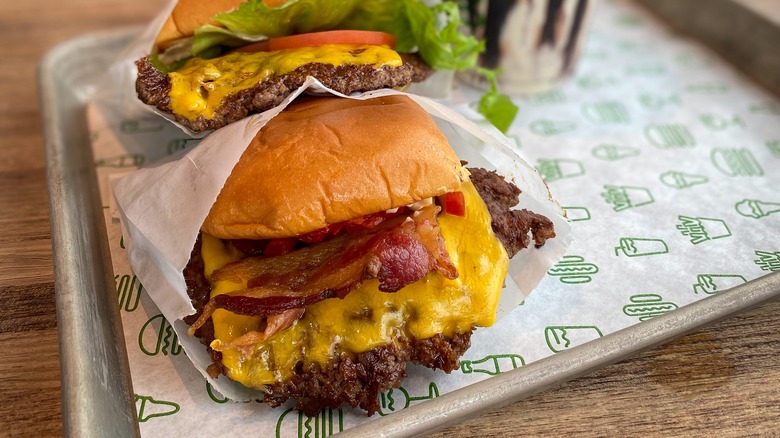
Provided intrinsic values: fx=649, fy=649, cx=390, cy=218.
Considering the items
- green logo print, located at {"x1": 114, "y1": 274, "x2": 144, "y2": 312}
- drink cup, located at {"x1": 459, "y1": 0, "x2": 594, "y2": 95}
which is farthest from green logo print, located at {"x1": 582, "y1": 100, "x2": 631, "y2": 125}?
green logo print, located at {"x1": 114, "y1": 274, "x2": 144, "y2": 312}

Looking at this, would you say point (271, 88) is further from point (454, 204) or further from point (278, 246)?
point (454, 204)

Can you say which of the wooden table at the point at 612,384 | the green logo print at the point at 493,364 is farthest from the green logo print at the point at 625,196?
the green logo print at the point at 493,364

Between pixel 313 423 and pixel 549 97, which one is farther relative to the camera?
pixel 549 97

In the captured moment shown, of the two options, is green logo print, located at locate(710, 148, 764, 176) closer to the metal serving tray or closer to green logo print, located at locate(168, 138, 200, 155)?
the metal serving tray

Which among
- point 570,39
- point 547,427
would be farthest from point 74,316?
point 570,39

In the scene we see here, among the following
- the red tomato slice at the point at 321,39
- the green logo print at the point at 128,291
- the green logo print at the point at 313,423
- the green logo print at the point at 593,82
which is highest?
the red tomato slice at the point at 321,39

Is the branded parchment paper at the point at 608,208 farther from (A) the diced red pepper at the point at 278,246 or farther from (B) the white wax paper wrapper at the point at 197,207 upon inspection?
(A) the diced red pepper at the point at 278,246

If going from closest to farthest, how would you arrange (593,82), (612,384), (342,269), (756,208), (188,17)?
1. (342,269)
2. (612,384)
3. (188,17)
4. (756,208)
5. (593,82)

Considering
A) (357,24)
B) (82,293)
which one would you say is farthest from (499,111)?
(82,293)
